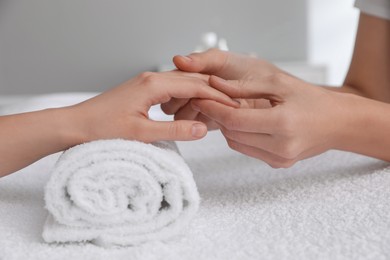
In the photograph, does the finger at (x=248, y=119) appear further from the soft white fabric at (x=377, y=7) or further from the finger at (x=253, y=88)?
the soft white fabric at (x=377, y=7)

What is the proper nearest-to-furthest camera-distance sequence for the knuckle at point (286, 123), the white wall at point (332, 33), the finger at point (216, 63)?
1. the knuckle at point (286, 123)
2. the finger at point (216, 63)
3. the white wall at point (332, 33)

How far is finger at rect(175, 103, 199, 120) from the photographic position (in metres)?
0.88

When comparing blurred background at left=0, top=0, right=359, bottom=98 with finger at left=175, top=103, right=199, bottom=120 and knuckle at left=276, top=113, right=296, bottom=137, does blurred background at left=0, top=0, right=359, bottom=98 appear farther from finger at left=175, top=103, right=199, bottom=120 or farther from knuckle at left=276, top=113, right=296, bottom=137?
knuckle at left=276, top=113, right=296, bottom=137

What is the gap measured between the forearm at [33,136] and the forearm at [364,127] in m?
0.39

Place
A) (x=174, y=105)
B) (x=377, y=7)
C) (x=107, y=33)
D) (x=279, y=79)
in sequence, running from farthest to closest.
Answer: (x=107, y=33)
(x=377, y=7)
(x=174, y=105)
(x=279, y=79)

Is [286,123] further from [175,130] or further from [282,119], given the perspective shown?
[175,130]

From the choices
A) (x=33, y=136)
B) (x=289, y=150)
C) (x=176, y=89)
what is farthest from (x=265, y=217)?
(x=33, y=136)

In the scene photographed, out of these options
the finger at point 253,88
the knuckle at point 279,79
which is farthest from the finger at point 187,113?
the knuckle at point 279,79

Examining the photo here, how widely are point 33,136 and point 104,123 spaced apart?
0.36ft

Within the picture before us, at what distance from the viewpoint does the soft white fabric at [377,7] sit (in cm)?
115

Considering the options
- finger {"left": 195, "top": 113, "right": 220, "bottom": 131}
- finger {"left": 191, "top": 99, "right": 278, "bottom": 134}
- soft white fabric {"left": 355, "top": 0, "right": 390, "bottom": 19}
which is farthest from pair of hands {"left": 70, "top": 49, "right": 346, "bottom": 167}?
soft white fabric {"left": 355, "top": 0, "right": 390, "bottom": 19}

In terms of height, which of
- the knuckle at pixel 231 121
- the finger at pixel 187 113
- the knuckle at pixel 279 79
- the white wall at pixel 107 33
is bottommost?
the white wall at pixel 107 33

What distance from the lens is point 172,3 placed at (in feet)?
10.9

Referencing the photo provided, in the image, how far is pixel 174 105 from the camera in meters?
0.88
